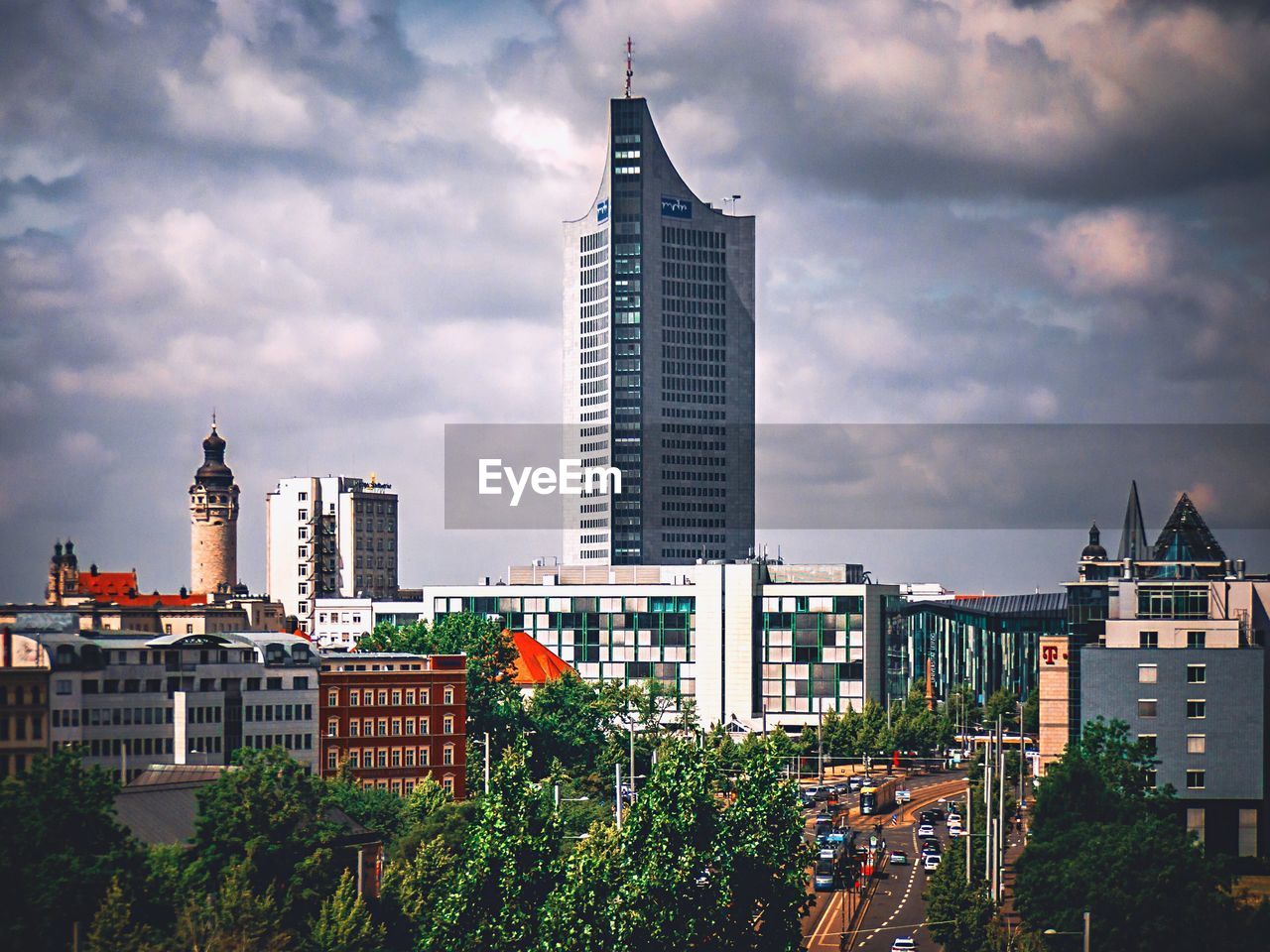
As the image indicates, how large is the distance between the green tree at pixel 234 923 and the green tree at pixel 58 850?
454 cm

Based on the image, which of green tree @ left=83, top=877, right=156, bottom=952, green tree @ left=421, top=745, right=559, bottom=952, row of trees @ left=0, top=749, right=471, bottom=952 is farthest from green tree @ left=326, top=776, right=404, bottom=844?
green tree @ left=83, top=877, right=156, bottom=952

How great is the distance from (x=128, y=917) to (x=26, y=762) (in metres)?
Answer: 59.4

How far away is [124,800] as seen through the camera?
152375 mm

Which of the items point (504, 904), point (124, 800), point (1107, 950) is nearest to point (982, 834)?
point (1107, 950)

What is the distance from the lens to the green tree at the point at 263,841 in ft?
454

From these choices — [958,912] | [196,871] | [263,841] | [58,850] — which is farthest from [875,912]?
[58,850]

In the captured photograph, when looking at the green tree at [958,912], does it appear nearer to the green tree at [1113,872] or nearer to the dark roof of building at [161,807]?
the green tree at [1113,872]

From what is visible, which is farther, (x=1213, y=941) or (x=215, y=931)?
(x=1213, y=941)

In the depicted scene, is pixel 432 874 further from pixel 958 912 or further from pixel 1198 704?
pixel 1198 704

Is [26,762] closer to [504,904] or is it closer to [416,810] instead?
[416,810]

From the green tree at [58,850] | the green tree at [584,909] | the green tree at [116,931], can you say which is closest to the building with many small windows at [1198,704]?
the green tree at [584,909]

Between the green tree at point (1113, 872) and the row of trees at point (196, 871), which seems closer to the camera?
the row of trees at point (196, 871)

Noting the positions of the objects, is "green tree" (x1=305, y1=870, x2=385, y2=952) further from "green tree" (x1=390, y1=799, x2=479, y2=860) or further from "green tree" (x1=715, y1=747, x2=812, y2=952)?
"green tree" (x1=715, y1=747, x2=812, y2=952)

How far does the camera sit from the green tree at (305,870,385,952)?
131125mm
